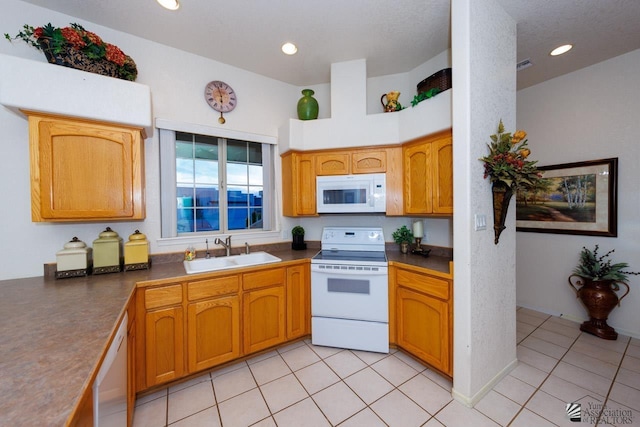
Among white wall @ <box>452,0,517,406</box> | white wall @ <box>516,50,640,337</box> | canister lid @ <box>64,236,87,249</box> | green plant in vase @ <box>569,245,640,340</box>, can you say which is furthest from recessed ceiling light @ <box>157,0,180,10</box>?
green plant in vase @ <box>569,245,640,340</box>

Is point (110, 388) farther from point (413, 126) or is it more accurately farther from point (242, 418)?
point (413, 126)

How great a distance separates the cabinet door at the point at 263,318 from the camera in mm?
2057

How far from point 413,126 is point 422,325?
178 centimetres

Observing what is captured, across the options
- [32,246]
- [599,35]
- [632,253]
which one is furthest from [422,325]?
[32,246]

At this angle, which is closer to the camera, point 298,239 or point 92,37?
point 92,37

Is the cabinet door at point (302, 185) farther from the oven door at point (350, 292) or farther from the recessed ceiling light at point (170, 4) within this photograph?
the recessed ceiling light at point (170, 4)

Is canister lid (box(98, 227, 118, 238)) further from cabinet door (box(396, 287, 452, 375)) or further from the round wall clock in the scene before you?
cabinet door (box(396, 287, 452, 375))

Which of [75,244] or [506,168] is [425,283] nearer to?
[506,168]

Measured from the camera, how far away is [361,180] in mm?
2484

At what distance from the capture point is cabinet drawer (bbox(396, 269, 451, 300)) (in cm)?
179

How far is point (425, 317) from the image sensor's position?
1955 mm

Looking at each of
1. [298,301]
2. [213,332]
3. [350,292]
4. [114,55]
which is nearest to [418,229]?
[350,292]

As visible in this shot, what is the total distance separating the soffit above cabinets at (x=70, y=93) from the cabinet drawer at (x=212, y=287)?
1312 mm

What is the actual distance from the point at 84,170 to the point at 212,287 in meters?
1.24
